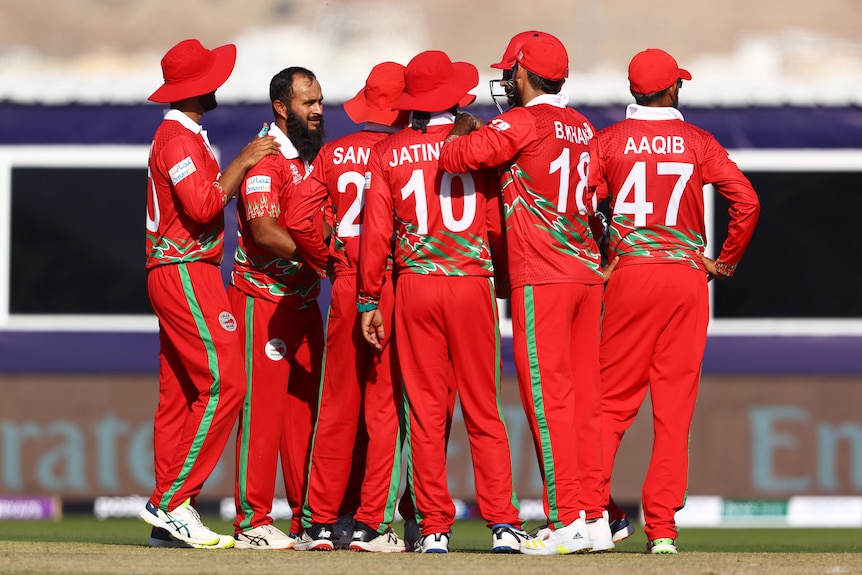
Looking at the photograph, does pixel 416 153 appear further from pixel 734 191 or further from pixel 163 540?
pixel 163 540

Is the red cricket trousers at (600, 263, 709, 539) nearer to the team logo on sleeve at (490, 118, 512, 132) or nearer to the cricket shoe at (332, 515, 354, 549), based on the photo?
the team logo on sleeve at (490, 118, 512, 132)

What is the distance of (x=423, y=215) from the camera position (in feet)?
23.3

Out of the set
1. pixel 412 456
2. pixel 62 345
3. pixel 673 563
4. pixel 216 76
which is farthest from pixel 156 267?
pixel 62 345

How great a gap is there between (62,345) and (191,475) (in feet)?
15.4

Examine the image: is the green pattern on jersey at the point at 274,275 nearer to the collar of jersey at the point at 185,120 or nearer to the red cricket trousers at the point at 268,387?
the red cricket trousers at the point at 268,387

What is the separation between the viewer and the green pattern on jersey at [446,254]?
706 cm

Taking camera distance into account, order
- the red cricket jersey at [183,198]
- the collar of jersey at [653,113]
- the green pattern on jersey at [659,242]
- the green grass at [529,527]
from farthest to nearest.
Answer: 1. the green grass at [529,527]
2. the collar of jersey at [653,113]
3. the green pattern on jersey at [659,242]
4. the red cricket jersey at [183,198]

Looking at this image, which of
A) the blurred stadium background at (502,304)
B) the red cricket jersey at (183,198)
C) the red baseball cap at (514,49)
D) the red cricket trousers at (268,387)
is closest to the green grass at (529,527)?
the blurred stadium background at (502,304)

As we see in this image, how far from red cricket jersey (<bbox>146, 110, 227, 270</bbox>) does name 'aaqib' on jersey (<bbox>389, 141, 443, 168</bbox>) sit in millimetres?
822

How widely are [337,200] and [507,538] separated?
1789mm

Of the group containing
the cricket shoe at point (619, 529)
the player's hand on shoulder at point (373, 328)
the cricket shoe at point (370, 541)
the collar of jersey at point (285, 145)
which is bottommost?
the cricket shoe at point (619, 529)

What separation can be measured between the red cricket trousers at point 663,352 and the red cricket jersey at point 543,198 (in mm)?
251

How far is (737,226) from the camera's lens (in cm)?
738

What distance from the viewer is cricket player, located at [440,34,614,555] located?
22.8 feet
